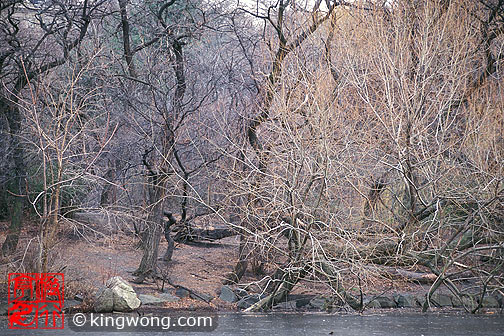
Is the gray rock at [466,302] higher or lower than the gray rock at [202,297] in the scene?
higher

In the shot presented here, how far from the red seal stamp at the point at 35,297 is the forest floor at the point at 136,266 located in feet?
0.81

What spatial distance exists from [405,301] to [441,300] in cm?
90

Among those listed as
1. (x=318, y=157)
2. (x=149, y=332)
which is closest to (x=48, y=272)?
(x=149, y=332)

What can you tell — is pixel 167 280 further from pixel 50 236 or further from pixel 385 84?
pixel 385 84

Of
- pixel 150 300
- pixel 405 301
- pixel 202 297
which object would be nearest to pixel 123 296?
pixel 150 300

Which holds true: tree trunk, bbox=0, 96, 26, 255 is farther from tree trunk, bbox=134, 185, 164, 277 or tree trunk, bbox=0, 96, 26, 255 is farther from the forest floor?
tree trunk, bbox=134, 185, 164, 277

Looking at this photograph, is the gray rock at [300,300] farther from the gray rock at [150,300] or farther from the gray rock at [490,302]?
the gray rock at [490,302]

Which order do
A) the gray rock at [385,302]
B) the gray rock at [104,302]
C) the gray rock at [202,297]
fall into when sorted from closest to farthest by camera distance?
the gray rock at [104,302], the gray rock at [202,297], the gray rock at [385,302]

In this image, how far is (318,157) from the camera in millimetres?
11812

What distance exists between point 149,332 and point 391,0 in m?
9.04

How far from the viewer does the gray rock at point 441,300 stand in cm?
1445

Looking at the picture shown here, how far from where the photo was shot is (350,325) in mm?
11336

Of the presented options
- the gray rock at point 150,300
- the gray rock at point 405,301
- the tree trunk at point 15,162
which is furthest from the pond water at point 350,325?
the tree trunk at point 15,162

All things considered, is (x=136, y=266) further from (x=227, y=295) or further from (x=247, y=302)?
(x=247, y=302)
